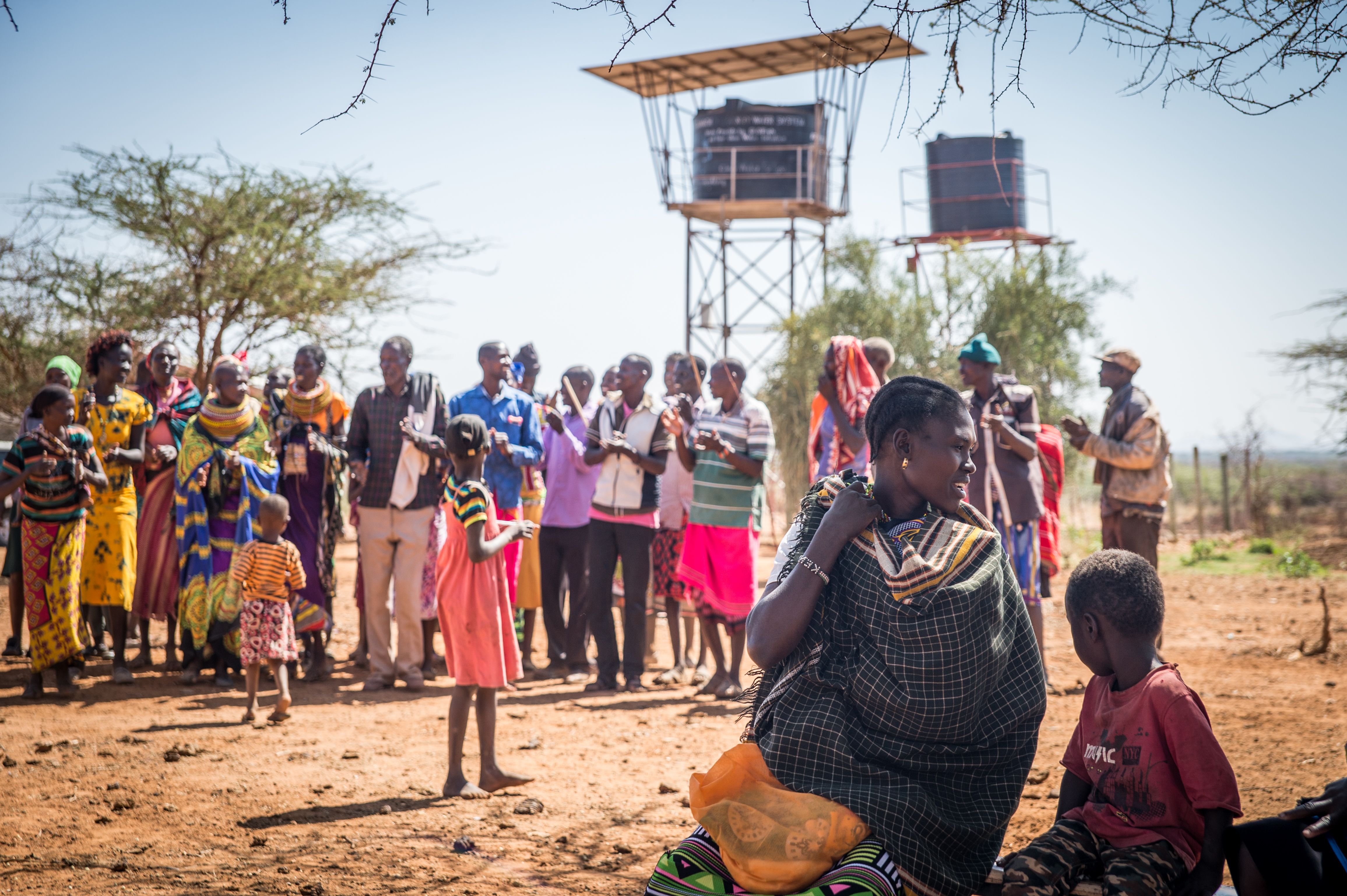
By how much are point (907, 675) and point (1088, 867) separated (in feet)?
2.54

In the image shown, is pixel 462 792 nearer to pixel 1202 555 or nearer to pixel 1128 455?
pixel 1128 455

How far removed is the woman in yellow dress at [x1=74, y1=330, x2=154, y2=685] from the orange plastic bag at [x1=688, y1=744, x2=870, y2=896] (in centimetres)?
647

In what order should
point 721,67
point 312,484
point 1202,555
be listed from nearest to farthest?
point 312,484 < point 1202,555 < point 721,67

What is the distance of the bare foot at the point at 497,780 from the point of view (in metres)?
5.20

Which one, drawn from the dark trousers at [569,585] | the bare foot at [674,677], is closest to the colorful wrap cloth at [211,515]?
the dark trousers at [569,585]

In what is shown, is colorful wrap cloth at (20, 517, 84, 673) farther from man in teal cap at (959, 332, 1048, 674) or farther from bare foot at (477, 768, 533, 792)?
man in teal cap at (959, 332, 1048, 674)

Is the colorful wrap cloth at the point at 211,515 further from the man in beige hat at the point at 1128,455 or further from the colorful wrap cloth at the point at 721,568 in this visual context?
the man in beige hat at the point at 1128,455

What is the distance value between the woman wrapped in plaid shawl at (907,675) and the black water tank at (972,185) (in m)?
20.4

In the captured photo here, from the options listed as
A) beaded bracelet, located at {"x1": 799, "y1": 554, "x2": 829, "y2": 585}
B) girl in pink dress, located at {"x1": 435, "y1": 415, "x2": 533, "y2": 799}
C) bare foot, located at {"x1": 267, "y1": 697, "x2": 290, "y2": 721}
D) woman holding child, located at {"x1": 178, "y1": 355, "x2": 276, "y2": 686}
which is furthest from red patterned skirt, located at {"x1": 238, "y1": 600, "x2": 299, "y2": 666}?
beaded bracelet, located at {"x1": 799, "y1": 554, "x2": 829, "y2": 585}

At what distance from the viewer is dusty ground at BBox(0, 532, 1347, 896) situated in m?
4.16

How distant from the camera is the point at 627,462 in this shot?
796 centimetres

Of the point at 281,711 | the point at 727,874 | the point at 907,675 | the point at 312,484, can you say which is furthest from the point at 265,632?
the point at 907,675

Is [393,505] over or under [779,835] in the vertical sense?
over

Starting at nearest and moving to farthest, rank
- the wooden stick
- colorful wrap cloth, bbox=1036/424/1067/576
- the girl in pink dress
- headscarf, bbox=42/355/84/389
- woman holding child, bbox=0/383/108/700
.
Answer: the girl in pink dress < woman holding child, bbox=0/383/108/700 < colorful wrap cloth, bbox=1036/424/1067/576 < headscarf, bbox=42/355/84/389 < the wooden stick
